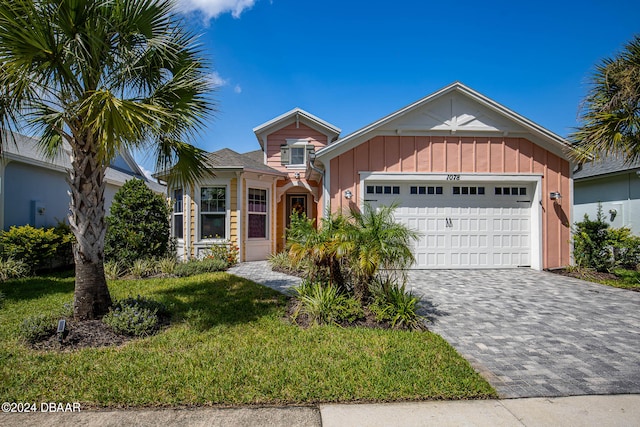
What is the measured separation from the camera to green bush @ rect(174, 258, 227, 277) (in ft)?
28.4

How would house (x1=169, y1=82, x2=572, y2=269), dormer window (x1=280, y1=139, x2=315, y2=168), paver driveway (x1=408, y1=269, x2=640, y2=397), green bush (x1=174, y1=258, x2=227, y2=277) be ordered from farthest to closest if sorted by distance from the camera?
dormer window (x1=280, y1=139, x2=315, y2=168) → house (x1=169, y1=82, x2=572, y2=269) → green bush (x1=174, y1=258, x2=227, y2=277) → paver driveway (x1=408, y1=269, x2=640, y2=397)

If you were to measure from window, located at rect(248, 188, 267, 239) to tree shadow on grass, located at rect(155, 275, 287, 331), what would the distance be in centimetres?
355

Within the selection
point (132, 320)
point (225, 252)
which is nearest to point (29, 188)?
point (225, 252)

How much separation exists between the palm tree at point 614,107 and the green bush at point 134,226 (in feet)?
39.0

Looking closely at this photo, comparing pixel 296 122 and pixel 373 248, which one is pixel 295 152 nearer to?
pixel 296 122

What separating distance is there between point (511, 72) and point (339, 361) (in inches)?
507

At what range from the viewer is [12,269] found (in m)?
7.98

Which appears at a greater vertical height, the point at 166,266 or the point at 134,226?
the point at 134,226

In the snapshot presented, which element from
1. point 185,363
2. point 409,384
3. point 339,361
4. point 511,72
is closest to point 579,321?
point 409,384

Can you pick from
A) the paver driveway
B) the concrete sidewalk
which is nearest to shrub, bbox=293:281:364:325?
the paver driveway

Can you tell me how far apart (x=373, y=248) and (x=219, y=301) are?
132 inches

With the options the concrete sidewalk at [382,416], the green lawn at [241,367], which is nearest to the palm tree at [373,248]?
the green lawn at [241,367]

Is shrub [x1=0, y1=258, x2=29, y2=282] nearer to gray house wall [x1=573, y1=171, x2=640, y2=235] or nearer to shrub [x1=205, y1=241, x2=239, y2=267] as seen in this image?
shrub [x1=205, y1=241, x2=239, y2=267]

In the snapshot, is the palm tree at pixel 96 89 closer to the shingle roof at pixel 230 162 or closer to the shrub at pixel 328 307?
the shrub at pixel 328 307
